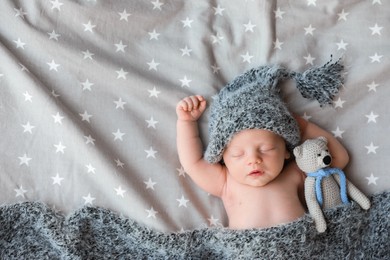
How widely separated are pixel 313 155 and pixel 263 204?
159 millimetres

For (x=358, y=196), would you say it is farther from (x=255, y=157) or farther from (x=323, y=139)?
(x=255, y=157)

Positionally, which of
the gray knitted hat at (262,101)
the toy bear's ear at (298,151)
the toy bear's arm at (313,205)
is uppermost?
the gray knitted hat at (262,101)

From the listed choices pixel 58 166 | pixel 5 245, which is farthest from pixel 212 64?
pixel 5 245

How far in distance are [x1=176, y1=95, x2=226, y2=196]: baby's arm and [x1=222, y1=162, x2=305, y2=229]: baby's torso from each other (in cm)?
3

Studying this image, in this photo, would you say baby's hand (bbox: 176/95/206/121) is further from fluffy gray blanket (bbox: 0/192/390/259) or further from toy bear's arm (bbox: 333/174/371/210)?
toy bear's arm (bbox: 333/174/371/210)

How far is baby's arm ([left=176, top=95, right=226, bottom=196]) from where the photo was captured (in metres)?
1.34

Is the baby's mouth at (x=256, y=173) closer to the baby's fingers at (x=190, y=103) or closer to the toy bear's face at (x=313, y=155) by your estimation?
the toy bear's face at (x=313, y=155)

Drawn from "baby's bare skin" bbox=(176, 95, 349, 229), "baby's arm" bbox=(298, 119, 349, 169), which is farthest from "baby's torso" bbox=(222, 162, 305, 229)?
"baby's arm" bbox=(298, 119, 349, 169)

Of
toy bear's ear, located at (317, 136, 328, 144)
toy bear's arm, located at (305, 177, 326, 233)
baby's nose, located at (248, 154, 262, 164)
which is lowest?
toy bear's arm, located at (305, 177, 326, 233)

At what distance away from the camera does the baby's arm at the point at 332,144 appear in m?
1.34

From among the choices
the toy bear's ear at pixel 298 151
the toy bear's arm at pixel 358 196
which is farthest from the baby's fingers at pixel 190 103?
the toy bear's arm at pixel 358 196

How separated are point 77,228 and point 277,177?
474 millimetres

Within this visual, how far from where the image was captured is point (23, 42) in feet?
4.56

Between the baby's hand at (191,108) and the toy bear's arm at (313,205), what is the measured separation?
299mm
